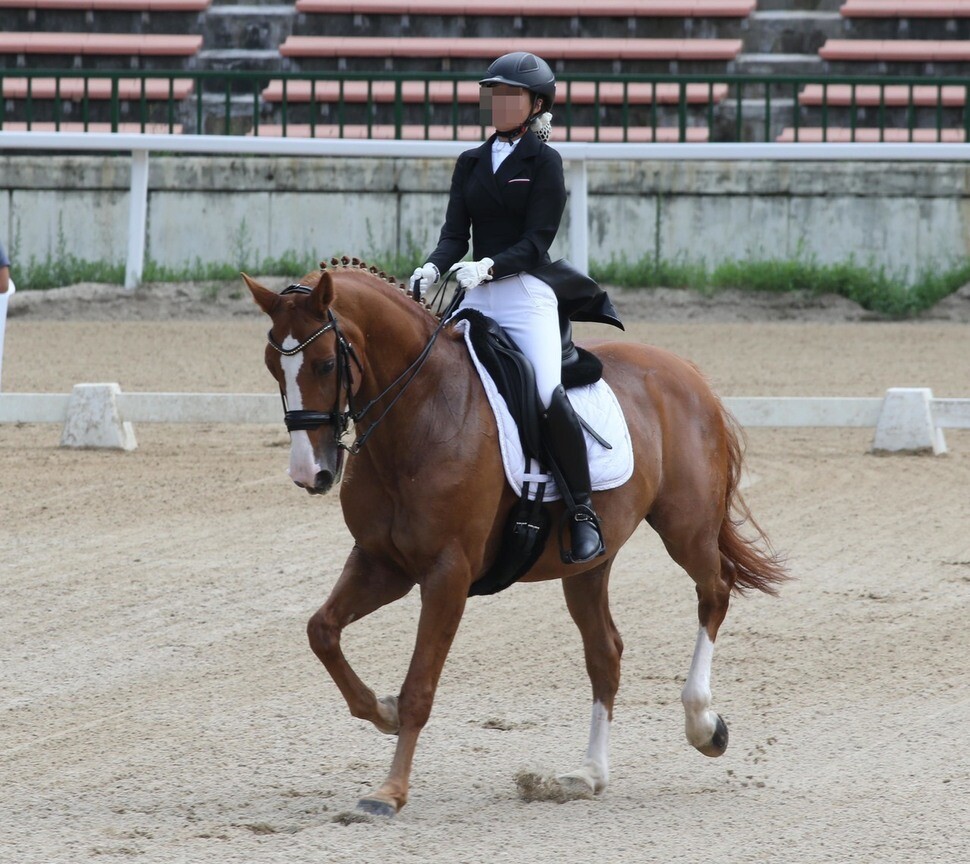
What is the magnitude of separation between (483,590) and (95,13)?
18607 mm

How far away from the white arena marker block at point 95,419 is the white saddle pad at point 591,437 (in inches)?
233

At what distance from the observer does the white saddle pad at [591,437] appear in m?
4.65

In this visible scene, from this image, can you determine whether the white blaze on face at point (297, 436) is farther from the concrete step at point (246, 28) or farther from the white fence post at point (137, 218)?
the concrete step at point (246, 28)

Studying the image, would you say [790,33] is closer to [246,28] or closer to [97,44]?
[246,28]

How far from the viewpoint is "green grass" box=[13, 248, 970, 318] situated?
53.9ft

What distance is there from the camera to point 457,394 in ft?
15.2

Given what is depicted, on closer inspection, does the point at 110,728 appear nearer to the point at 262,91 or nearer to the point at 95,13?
the point at 262,91

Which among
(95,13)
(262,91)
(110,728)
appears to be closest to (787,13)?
(262,91)

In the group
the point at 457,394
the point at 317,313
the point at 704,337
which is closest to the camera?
the point at 317,313

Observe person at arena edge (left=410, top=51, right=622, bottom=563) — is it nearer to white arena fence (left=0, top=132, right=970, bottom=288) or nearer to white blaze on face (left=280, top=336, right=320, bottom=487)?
white blaze on face (left=280, top=336, right=320, bottom=487)

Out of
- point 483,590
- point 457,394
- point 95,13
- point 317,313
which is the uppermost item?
point 95,13

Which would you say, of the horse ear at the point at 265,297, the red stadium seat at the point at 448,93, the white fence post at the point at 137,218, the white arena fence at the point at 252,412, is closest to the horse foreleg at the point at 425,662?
the horse ear at the point at 265,297

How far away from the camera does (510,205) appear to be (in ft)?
15.9

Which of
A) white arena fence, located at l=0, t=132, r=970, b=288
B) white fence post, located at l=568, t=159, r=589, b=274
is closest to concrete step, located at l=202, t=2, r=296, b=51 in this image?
white arena fence, located at l=0, t=132, r=970, b=288
